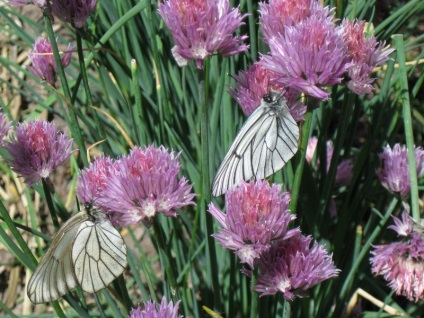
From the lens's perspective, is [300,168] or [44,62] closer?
[300,168]

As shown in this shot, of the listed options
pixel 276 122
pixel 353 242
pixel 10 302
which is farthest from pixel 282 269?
pixel 10 302

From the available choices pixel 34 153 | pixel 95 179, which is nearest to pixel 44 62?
pixel 34 153

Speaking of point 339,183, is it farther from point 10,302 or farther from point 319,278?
point 10,302

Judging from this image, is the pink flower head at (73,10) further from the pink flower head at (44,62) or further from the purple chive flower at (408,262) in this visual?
the purple chive flower at (408,262)

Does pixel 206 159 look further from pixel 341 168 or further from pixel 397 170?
pixel 341 168

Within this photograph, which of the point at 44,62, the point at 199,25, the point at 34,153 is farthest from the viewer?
the point at 44,62

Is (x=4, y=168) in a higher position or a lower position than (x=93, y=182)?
lower

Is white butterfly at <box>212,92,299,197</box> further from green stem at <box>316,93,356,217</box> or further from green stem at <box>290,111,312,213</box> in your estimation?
green stem at <box>316,93,356,217</box>
